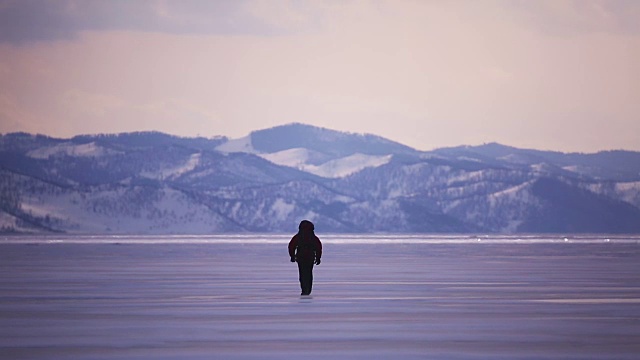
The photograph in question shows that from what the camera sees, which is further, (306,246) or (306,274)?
(306,246)

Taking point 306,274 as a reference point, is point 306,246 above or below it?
above

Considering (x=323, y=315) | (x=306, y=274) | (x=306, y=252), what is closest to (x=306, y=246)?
(x=306, y=252)

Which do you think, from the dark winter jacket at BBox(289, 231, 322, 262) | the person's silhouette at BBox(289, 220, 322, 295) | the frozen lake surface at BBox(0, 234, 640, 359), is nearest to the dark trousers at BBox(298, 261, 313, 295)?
the person's silhouette at BBox(289, 220, 322, 295)

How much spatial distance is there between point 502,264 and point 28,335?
38023 millimetres

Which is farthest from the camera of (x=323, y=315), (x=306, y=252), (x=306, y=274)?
(x=306, y=252)

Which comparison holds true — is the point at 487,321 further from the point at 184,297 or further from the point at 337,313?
the point at 184,297

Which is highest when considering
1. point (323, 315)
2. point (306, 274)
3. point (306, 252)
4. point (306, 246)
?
point (306, 246)

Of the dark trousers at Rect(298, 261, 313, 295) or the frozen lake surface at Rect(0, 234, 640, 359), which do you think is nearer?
the frozen lake surface at Rect(0, 234, 640, 359)

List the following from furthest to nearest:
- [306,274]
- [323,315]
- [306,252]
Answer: [306,252], [306,274], [323,315]

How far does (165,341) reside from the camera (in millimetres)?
23484

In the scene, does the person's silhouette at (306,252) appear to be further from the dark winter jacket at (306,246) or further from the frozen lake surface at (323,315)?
the frozen lake surface at (323,315)

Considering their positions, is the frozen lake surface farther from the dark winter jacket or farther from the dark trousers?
the dark winter jacket

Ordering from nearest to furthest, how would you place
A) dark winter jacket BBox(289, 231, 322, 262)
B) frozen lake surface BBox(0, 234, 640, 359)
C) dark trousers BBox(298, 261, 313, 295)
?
1. frozen lake surface BBox(0, 234, 640, 359)
2. dark trousers BBox(298, 261, 313, 295)
3. dark winter jacket BBox(289, 231, 322, 262)

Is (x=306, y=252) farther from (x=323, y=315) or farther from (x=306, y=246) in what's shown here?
(x=323, y=315)
